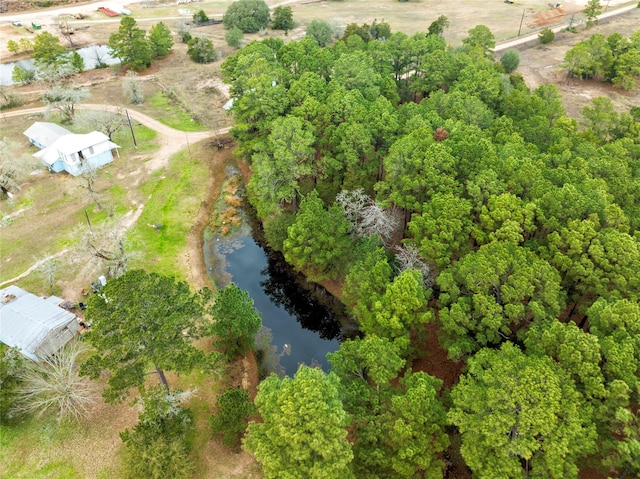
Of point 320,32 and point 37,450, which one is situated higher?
point 320,32

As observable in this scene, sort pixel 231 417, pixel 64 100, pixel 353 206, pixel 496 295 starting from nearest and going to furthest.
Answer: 1. pixel 231 417
2. pixel 496 295
3. pixel 353 206
4. pixel 64 100

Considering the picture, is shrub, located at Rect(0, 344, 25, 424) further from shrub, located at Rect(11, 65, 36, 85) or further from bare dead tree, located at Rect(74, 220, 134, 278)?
shrub, located at Rect(11, 65, 36, 85)

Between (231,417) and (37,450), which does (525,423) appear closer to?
(231,417)

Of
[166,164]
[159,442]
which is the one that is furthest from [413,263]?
[166,164]

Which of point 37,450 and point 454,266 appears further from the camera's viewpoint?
point 454,266

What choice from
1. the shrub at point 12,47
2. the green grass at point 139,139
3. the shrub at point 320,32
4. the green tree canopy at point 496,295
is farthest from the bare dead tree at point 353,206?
the shrub at point 12,47

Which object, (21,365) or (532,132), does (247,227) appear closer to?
(21,365)

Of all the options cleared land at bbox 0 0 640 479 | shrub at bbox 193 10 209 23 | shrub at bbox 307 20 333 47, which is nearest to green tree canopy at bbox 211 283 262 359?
cleared land at bbox 0 0 640 479

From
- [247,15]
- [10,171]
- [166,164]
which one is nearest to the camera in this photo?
[10,171]
